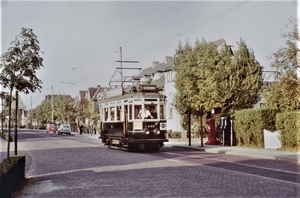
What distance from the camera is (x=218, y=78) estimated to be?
31641 mm

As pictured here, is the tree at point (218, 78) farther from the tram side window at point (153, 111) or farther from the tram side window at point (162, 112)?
the tram side window at point (153, 111)

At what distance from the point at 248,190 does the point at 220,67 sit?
23828 millimetres

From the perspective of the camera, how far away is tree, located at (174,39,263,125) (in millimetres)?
31234

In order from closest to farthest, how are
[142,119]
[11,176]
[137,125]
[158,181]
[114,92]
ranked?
[11,176] → [158,181] → [137,125] → [142,119] → [114,92]

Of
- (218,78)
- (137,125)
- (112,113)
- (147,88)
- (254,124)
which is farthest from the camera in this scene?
(218,78)

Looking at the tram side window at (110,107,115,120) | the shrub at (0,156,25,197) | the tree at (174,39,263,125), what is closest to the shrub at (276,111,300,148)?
the tree at (174,39,263,125)

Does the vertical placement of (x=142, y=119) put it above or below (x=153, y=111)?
below

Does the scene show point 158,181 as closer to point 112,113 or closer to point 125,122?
point 125,122

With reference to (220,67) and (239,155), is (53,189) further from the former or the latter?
(220,67)

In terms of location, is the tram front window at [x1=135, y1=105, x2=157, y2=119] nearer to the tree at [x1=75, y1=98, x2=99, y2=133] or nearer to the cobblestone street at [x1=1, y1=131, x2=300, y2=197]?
the cobblestone street at [x1=1, y1=131, x2=300, y2=197]

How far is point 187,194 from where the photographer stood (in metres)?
9.29

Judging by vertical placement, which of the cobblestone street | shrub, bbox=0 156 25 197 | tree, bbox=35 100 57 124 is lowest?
the cobblestone street

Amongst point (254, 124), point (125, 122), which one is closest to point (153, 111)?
point (125, 122)

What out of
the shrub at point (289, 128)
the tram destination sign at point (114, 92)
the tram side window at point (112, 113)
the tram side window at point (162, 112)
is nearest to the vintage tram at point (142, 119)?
the tram side window at point (162, 112)
